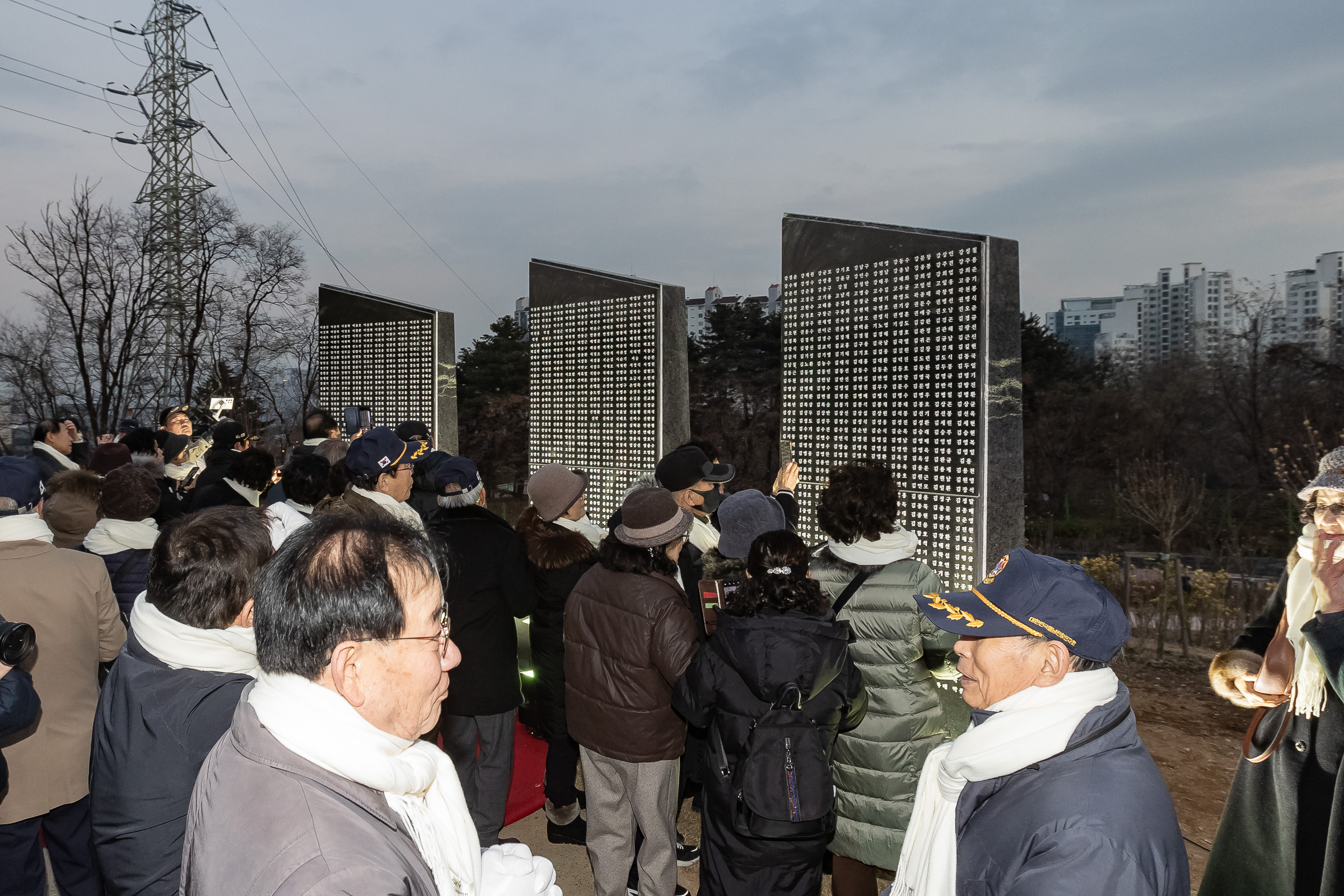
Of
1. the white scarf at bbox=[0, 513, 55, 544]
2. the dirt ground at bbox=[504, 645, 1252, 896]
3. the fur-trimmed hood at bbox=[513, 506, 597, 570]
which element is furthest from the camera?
the fur-trimmed hood at bbox=[513, 506, 597, 570]

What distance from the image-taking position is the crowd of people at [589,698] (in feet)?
3.94

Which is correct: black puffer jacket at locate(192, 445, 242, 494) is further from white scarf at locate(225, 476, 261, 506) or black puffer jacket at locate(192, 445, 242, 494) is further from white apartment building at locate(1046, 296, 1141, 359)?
white apartment building at locate(1046, 296, 1141, 359)

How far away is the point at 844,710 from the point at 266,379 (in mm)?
16669

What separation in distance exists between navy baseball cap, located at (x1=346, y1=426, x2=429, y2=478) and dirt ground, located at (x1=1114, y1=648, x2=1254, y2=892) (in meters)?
3.75

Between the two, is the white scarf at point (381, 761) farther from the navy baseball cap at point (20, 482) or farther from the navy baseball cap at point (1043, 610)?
the navy baseball cap at point (20, 482)

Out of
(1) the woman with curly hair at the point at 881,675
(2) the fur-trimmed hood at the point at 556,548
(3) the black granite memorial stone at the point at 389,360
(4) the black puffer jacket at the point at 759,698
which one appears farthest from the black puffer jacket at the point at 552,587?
(3) the black granite memorial stone at the point at 389,360

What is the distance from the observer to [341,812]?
3.51ft

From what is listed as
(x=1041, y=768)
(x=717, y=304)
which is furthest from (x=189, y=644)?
(x=717, y=304)

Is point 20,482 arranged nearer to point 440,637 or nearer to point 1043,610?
point 440,637

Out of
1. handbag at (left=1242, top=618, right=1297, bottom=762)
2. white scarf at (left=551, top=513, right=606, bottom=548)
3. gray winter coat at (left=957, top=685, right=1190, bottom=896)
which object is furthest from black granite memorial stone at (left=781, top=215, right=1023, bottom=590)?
gray winter coat at (left=957, top=685, right=1190, bottom=896)

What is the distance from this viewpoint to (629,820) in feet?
10.7

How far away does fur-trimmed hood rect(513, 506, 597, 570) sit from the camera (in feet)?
13.0

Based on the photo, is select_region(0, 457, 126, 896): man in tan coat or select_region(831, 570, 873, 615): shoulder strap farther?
select_region(831, 570, 873, 615): shoulder strap

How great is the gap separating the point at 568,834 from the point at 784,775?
6.83 feet
